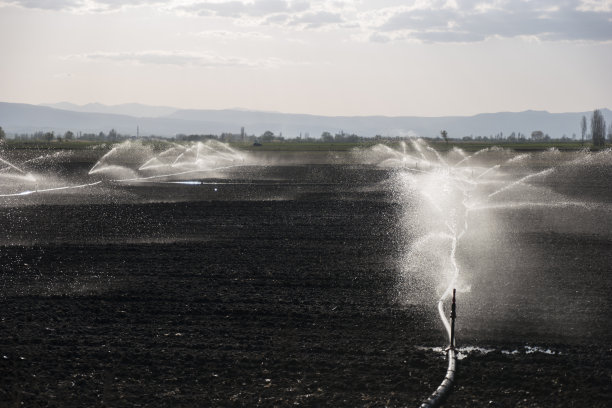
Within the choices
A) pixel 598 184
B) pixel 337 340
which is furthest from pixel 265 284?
pixel 598 184

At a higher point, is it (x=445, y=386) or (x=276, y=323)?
(x=276, y=323)

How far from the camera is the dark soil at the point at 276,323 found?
13492 mm

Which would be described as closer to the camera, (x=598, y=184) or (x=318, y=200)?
(x=318, y=200)

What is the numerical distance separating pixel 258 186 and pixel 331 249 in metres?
34.9

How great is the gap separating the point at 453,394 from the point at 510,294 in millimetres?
8043

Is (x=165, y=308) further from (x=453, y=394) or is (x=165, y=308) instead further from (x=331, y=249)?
(x=331, y=249)

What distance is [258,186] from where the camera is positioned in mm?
62688

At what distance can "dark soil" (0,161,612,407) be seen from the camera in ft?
44.3

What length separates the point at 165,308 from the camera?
18703 mm

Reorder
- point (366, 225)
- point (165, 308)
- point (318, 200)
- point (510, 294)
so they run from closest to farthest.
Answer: point (165, 308) < point (510, 294) < point (366, 225) < point (318, 200)

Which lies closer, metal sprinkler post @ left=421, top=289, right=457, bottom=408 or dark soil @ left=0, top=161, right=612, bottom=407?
metal sprinkler post @ left=421, top=289, right=457, bottom=408

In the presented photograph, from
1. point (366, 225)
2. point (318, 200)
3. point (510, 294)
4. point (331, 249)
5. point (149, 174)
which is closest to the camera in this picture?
point (510, 294)

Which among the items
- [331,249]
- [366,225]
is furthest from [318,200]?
[331,249]

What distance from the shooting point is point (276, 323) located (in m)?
17.5
